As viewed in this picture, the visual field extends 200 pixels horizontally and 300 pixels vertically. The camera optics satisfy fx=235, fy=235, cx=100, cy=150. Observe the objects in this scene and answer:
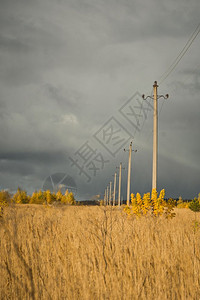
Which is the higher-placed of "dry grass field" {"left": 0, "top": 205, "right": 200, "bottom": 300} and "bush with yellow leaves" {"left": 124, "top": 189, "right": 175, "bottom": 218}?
"bush with yellow leaves" {"left": 124, "top": 189, "right": 175, "bottom": 218}

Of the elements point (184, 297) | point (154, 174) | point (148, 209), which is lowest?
point (184, 297)

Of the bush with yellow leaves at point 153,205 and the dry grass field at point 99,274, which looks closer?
the dry grass field at point 99,274

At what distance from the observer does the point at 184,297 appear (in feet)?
7.45

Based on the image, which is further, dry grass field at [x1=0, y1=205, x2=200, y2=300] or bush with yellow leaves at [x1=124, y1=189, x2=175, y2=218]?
bush with yellow leaves at [x1=124, y1=189, x2=175, y2=218]

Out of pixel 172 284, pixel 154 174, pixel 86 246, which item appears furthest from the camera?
pixel 154 174

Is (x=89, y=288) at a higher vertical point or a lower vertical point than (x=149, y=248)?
lower

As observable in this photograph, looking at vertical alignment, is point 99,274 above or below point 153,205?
below

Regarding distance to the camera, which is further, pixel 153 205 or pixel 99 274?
pixel 153 205

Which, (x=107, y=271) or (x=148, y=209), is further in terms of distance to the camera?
(x=148, y=209)

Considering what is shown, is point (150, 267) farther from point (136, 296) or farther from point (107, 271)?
point (136, 296)

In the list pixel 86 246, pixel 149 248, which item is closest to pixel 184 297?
pixel 149 248

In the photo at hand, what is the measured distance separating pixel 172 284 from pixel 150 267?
0.38m

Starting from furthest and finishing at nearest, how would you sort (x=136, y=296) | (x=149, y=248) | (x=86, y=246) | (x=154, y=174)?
1. (x=154, y=174)
2. (x=86, y=246)
3. (x=149, y=248)
4. (x=136, y=296)

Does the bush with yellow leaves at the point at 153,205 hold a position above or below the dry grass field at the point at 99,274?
above
